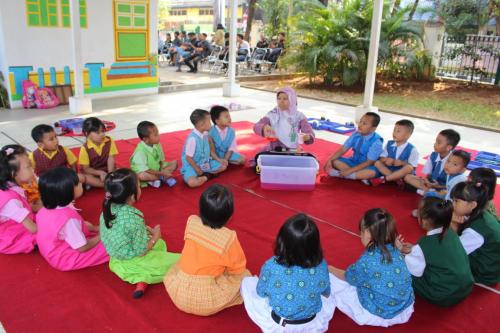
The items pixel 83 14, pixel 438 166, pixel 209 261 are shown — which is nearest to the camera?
pixel 209 261

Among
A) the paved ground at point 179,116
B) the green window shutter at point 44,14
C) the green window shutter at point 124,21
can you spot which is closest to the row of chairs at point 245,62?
the paved ground at point 179,116

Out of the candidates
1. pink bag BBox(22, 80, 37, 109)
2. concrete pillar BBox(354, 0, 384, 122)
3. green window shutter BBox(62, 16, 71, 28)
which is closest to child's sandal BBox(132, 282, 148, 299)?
concrete pillar BBox(354, 0, 384, 122)

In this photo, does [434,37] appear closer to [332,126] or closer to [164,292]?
[332,126]

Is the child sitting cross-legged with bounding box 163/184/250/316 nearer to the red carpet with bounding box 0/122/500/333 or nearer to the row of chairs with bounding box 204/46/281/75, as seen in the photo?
the red carpet with bounding box 0/122/500/333

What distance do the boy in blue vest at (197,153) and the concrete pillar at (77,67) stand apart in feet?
12.1

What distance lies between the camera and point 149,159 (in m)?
4.04

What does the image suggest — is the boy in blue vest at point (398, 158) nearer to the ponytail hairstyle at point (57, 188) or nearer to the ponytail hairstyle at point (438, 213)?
the ponytail hairstyle at point (438, 213)

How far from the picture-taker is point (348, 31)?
32.5ft

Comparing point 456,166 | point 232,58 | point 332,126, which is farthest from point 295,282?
point 232,58

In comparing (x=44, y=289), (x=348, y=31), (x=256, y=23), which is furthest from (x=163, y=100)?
(x=256, y=23)

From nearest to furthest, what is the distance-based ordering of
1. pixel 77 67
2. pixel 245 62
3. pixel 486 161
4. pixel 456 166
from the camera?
pixel 456 166, pixel 486 161, pixel 77 67, pixel 245 62

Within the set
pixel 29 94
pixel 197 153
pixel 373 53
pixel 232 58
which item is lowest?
pixel 197 153

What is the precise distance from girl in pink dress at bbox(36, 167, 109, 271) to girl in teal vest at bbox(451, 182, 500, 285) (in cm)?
222

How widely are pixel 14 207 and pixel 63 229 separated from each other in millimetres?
445
